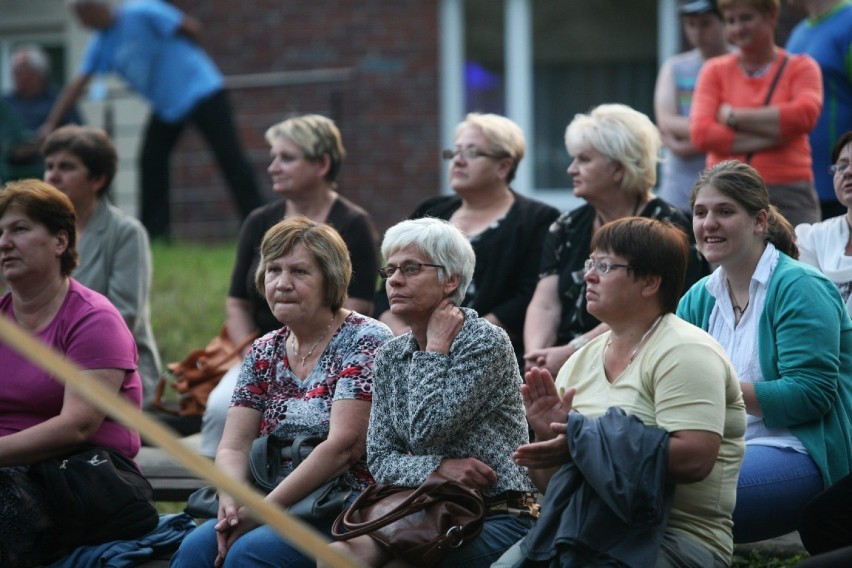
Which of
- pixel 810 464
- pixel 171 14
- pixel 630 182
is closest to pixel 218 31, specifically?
pixel 171 14

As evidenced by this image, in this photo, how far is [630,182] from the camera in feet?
18.0

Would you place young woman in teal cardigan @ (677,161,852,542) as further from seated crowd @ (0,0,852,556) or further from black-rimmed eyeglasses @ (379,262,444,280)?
black-rimmed eyeglasses @ (379,262,444,280)

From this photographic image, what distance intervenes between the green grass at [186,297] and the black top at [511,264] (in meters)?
2.83

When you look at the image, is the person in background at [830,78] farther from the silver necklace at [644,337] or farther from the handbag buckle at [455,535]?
the handbag buckle at [455,535]

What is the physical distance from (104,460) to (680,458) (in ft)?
6.87

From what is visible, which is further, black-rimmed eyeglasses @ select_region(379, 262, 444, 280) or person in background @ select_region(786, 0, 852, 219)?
person in background @ select_region(786, 0, 852, 219)

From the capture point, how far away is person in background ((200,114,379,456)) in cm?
614

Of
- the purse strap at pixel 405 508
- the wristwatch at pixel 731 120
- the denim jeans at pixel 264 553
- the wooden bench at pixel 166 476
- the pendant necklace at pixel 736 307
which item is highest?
the wristwatch at pixel 731 120

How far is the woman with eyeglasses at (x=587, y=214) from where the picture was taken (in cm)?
548

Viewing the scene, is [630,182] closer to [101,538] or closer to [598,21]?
[101,538]

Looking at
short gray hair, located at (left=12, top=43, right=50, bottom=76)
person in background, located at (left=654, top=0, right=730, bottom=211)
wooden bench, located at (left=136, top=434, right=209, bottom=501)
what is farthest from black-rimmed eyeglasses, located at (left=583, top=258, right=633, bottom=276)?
short gray hair, located at (left=12, top=43, right=50, bottom=76)

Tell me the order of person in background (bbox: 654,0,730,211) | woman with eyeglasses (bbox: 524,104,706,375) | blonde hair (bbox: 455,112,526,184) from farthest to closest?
person in background (bbox: 654,0,730,211), blonde hair (bbox: 455,112,526,184), woman with eyeglasses (bbox: 524,104,706,375)

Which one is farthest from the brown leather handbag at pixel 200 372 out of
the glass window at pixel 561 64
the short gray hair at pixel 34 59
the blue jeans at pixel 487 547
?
the glass window at pixel 561 64

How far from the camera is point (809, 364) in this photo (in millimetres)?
4184
